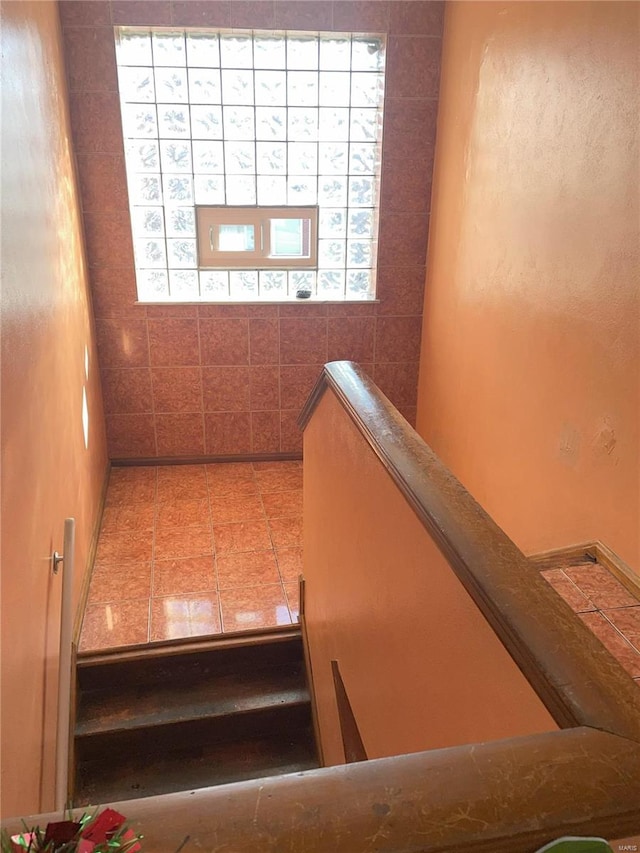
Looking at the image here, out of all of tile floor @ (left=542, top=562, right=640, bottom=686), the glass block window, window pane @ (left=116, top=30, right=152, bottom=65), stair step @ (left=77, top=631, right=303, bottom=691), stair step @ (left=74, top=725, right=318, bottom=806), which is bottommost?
stair step @ (left=74, top=725, right=318, bottom=806)

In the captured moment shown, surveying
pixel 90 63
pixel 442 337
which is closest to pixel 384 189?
pixel 442 337

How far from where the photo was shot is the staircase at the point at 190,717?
9.02 ft

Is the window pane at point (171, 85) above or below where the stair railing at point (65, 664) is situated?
above

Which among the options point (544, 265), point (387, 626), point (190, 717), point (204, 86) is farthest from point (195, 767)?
point (204, 86)

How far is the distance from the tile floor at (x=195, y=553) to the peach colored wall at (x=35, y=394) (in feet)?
0.88

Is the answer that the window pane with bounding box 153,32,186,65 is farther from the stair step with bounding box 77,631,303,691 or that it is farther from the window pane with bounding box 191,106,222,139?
the stair step with bounding box 77,631,303,691

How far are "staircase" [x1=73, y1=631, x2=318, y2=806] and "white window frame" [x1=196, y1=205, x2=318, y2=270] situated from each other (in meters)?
2.50

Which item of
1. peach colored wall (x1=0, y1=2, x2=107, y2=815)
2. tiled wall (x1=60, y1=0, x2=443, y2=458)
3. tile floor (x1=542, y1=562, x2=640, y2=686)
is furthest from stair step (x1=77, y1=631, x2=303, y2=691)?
tiled wall (x1=60, y1=0, x2=443, y2=458)

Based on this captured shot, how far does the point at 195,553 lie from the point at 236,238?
2.10 metres

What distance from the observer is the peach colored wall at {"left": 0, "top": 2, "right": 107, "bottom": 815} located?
1.87 m

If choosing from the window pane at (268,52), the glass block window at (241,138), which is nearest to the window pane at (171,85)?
the glass block window at (241,138)

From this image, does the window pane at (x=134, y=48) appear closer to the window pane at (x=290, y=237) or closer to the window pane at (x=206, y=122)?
the window pane at (x=206, y=122)

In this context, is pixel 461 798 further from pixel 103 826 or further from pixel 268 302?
pixel 268 302

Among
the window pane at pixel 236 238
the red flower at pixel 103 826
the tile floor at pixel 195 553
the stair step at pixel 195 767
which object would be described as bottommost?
the stair step at pixel 195 767
